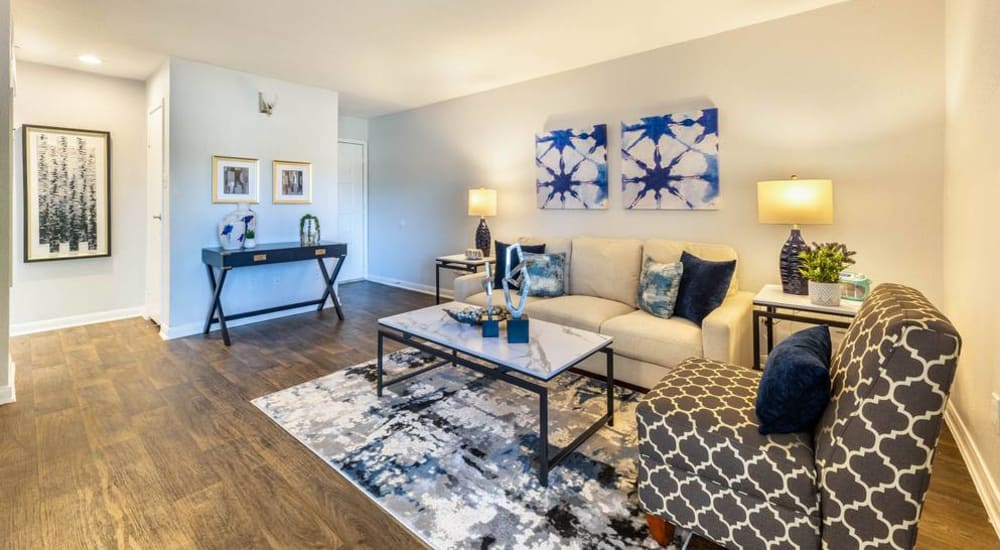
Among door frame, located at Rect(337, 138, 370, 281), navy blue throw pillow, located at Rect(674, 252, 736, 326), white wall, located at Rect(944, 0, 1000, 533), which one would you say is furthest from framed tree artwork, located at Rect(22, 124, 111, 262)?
white wall, located at Rect(944, 0, 1000, 533)

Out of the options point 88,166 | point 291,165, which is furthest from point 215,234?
point 88,166

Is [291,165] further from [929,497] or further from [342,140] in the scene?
[929,497]

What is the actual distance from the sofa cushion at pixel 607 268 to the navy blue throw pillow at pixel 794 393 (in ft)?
6.66

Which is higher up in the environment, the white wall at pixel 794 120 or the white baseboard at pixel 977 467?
the white wall at pixel 794 120

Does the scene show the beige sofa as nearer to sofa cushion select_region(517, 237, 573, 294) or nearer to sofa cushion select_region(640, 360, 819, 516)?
sofa cushion select_region(517, 237, 573, 294)

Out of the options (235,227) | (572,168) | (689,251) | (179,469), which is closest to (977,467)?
(689,251)

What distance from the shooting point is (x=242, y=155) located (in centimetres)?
443

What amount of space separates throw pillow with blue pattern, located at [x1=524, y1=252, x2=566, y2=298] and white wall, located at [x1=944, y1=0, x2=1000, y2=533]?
232cm

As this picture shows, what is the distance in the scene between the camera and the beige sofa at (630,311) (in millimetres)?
2668

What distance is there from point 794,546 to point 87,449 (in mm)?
3016

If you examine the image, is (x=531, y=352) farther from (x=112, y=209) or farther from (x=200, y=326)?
(x=112, y=209)

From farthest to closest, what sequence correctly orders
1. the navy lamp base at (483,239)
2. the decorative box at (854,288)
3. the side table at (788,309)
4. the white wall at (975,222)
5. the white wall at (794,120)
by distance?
the navy lamp base at (483,239)
the white wall at (794,120)
the decorative box at (854,288)
the side table at (788,309)
the white wall at (975,222)

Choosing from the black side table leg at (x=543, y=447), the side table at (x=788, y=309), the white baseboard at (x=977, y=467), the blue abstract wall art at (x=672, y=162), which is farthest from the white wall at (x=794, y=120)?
the black side table leg at (x=543, y=447)

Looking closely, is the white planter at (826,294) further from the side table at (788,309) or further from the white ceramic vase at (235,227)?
the white ceramic vase at (235,227)
